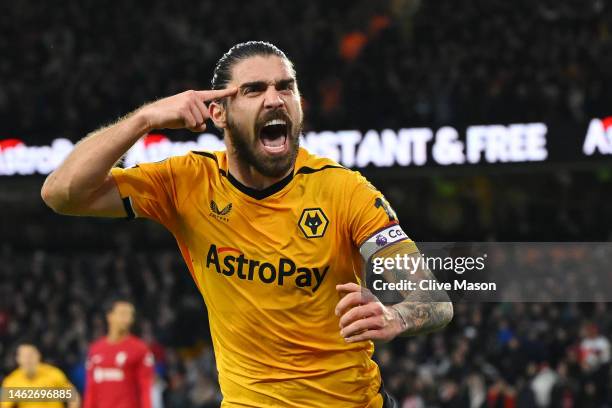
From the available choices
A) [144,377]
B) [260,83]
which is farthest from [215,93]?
[144,377]

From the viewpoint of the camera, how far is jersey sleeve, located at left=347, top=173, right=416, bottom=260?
364cm

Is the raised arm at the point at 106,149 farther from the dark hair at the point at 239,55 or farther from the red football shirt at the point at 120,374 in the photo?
the red football shirt at the point at 120,374

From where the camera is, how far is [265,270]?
378 cm

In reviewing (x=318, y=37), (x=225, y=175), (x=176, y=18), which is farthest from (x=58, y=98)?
(x=225, y=175)

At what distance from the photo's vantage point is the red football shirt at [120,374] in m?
→ 9.50

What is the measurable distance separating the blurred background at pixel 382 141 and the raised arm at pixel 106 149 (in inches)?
391

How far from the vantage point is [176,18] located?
66.2 ft

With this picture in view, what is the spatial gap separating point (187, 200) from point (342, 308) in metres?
0.98

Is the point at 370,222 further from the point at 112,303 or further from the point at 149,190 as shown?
the point at 112,303

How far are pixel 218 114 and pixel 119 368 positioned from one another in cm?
601

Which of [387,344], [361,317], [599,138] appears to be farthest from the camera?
[387,344]

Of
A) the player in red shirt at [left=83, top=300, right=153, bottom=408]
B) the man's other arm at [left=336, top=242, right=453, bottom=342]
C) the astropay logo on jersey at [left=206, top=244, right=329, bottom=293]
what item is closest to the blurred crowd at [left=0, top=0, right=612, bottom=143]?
the player in red shirt at [left=83, top=300, right=153, bottom=408]

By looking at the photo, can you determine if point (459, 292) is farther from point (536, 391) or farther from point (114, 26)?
point (114, 26)

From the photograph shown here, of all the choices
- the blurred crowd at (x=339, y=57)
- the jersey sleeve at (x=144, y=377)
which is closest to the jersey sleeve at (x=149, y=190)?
the jersey sleeve at (x=144, y=377)
